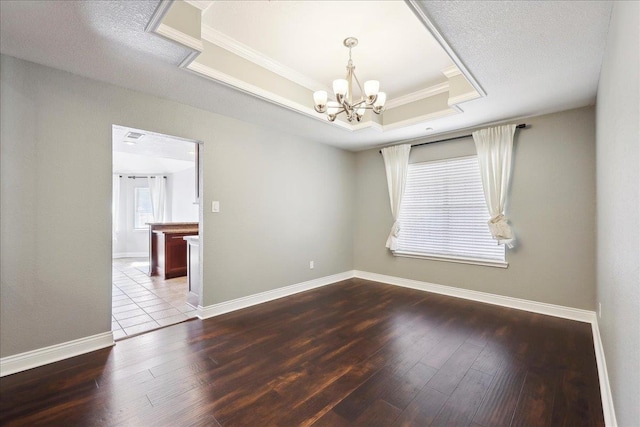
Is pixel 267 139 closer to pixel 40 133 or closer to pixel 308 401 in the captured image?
pixel 40 133

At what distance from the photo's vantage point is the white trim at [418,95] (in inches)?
134

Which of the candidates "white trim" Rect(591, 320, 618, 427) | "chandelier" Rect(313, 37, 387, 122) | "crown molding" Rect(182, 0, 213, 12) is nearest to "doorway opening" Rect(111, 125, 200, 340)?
"crown molding" Rect(182, 0, 213, 12)

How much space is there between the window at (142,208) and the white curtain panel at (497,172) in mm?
9200

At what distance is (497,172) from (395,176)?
1.50 m

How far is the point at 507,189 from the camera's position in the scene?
143 inches

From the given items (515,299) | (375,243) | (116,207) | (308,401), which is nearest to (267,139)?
(375,243)

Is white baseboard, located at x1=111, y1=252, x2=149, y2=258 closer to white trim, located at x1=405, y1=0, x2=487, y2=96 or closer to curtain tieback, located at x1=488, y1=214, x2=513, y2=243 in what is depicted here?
curtain tieback, located at x1=488, y1=214, x2=513, y2=243

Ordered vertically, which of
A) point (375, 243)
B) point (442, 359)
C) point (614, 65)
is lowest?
point (442, 359)

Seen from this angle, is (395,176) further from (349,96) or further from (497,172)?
(349,96)

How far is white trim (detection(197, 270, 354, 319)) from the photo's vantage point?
330cm

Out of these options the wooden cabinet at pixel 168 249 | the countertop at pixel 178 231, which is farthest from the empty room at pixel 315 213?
the countertop at pixel 178 231

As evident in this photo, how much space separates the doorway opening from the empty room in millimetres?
100

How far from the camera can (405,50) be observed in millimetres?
2688

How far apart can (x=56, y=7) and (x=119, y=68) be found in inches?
27.4
